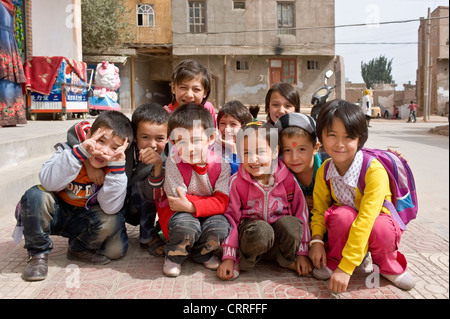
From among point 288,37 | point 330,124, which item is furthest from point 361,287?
point 288,37

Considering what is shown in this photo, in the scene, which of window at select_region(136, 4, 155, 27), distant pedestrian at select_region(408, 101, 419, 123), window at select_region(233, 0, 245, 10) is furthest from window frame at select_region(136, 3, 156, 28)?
distant pedestrian at select_region(408, 101, 419, 123)

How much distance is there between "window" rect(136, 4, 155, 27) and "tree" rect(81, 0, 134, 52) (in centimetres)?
77

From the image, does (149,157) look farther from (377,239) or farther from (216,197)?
(377,239)

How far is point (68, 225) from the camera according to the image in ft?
6.84

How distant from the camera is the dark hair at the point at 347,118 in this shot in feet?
5.83

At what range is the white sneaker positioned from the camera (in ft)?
6.48

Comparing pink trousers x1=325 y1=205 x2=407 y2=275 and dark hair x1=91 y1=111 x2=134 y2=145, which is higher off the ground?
dark hair x1=91 y1=111 x2=134 y2=145

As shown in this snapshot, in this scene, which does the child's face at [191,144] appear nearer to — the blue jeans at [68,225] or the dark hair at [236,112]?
the blue jeans at [68,225]

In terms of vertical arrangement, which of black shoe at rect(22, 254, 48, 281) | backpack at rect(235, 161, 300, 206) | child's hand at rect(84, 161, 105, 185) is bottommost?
black shoe at rect(22, 254, 48, 281)

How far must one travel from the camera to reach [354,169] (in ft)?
6.01

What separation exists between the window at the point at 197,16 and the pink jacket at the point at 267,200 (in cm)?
1561

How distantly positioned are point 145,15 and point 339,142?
659 inches

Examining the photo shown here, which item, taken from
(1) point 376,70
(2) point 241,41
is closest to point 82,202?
(2) point 241,41

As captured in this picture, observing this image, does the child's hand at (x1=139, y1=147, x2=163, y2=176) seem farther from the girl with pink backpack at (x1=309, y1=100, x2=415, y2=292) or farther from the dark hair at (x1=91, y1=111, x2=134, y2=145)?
the girl with pink backpack at (x1=309, y1=100, x2=415, y2=292)
